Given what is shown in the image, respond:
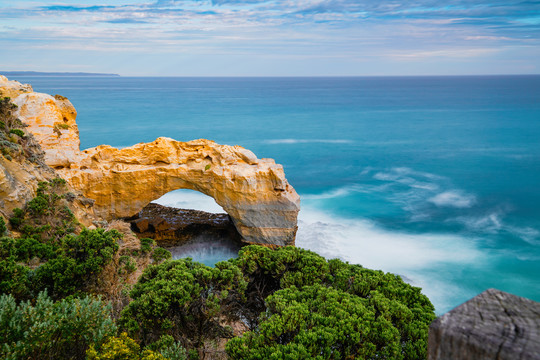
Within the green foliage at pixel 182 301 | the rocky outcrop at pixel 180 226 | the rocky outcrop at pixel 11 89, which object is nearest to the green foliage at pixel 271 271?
the green foliage at pixel 182 301

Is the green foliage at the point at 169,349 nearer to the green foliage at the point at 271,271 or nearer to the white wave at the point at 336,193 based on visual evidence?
the green foliage at the point at 271,271

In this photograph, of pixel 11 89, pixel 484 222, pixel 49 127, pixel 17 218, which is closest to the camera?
pixel 17 218

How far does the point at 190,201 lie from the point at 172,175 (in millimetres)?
9635

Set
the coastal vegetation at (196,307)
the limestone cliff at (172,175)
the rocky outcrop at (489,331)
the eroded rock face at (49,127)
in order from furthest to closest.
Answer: the limestone cliff at (172,175)
the eroded rock face at (49,127)
the coastal vegetation at (196,307)
the rocky outcrop at (489,331)

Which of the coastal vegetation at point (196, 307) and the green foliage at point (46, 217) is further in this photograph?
the green foliage at point (46, 217)

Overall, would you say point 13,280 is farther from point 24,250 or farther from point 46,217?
point 46,217

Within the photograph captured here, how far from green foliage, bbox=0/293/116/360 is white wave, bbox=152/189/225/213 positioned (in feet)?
75.7

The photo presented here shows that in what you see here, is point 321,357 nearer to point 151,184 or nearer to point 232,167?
point 232,167

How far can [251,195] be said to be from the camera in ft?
68.4

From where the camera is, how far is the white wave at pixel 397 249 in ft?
71.3

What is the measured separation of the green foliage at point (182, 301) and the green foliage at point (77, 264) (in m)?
1.74

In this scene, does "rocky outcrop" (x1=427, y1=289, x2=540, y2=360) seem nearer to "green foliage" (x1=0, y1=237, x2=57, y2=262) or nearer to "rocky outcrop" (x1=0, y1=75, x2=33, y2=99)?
"green foliage" (x1=0, y1=237, x2=57, y2=262)

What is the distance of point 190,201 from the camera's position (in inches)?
1209

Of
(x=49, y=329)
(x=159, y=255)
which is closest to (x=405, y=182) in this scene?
(x=159, y=255)
